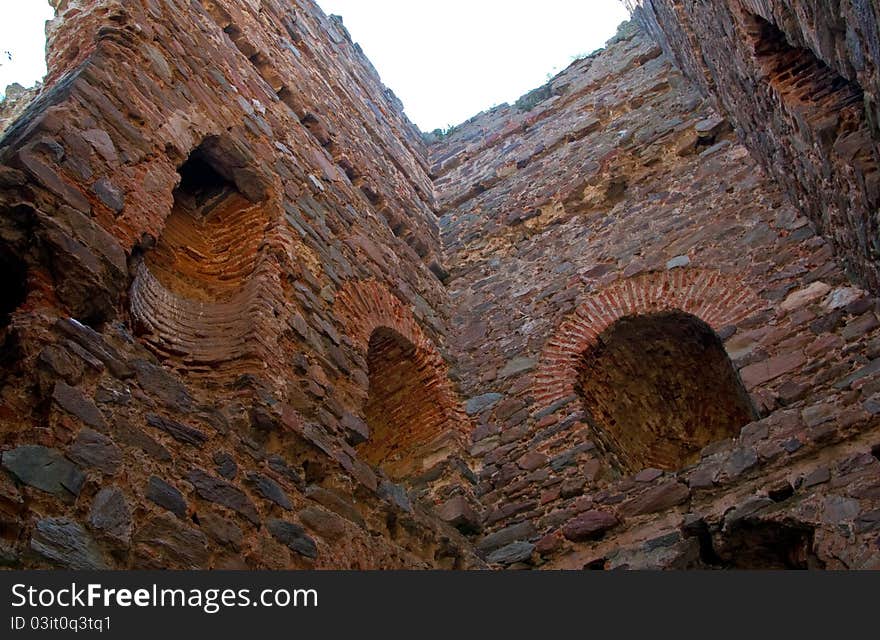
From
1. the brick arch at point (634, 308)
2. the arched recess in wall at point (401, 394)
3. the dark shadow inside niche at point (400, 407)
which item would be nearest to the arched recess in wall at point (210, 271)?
the arched recess in wall at point (401, 394)

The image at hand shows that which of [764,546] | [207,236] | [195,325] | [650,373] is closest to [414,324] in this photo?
[650,373]

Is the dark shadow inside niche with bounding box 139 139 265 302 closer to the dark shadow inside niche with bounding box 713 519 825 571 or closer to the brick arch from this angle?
the brick arch

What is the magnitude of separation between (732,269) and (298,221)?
121 inches

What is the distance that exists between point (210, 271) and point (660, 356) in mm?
3353

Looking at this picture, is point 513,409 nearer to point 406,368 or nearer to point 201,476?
point 406,368

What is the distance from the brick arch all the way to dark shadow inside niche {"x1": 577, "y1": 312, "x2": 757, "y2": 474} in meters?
0.08

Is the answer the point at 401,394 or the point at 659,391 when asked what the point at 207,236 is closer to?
the point at 401,394

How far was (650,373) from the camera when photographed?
6004 millimetres

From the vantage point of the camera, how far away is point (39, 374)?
2.62 meters

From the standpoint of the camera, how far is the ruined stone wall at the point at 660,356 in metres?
4.15

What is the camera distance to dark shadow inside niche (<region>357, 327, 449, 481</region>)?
5.69 metres

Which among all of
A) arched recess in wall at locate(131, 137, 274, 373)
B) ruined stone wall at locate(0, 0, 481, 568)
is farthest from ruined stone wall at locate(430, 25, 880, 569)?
arched recess in wall at locate(131, 137, 274, 373)

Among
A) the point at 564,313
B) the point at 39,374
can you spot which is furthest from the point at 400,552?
the point at 564,313

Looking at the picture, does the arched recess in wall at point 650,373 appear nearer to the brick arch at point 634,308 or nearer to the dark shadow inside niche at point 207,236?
the brick arch at point 634,308
